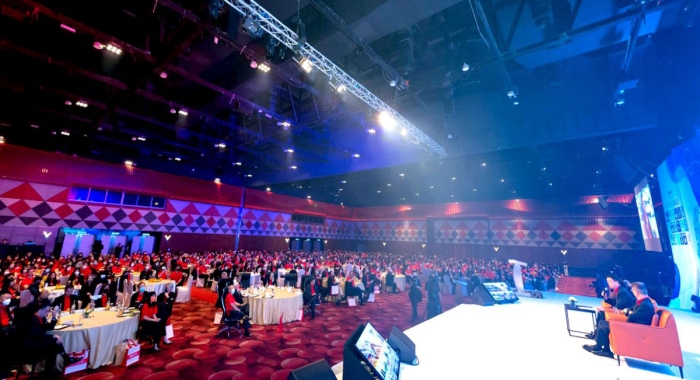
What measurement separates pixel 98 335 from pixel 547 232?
2213 cm

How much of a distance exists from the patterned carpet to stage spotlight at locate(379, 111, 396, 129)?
217 inches

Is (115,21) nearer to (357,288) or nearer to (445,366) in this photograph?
(445,366)

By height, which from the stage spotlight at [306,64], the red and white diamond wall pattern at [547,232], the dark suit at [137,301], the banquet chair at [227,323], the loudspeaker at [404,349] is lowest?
the banquet chair at [227,323]

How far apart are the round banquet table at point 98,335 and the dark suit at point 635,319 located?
751cm

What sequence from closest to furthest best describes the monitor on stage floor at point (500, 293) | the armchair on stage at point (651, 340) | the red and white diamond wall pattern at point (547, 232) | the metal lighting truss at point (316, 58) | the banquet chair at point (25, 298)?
the armchair on stage at point (651, 340) < the metal lighting truss at point (316, 58) < the banquet chair at point (25, 298) < the monitor on stage floor at point (500, 293) < the red and white diamond wall pattern at point (547, 232)

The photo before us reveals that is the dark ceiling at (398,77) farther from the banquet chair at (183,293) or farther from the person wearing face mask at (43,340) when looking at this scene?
the banquet chair at (183,293)

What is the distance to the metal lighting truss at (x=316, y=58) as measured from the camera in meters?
4.66

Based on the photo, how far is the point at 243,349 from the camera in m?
5.20

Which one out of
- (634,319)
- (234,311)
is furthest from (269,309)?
(634,319)

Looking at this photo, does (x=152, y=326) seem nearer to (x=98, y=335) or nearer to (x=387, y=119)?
(x=98, y=335)

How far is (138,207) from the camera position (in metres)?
15.4

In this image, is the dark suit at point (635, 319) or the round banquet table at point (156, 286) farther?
the round banquet table at point (156, 286)

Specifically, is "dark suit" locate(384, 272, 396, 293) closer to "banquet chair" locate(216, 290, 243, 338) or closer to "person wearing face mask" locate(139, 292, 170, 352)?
"banquet chair" locate(216, 290, 243, 338)

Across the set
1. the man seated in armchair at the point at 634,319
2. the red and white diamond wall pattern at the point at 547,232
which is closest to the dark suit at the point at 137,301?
the man seated in armchair at the point at 634,319
